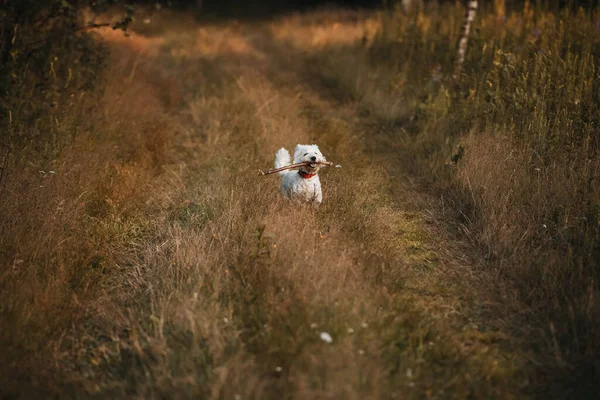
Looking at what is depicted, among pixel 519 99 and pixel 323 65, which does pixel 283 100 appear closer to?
pixel 323 65

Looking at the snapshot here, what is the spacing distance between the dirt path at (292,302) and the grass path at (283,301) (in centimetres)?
1

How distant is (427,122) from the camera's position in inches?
281

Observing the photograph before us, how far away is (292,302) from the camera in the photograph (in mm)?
3299

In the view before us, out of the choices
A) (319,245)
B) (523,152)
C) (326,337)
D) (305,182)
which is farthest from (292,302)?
(523,152)

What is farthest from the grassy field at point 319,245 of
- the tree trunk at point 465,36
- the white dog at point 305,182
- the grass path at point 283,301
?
the tree trunk at point 465,36

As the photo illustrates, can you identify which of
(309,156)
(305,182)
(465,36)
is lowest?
(305,182)

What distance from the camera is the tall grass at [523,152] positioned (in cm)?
349

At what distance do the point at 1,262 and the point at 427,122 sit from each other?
539 centimetres

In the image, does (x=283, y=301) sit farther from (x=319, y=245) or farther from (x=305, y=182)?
(x=305, y=182)

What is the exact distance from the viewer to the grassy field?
9.80 ft

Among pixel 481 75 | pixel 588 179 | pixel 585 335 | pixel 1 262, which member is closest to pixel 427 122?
pixel 481 75

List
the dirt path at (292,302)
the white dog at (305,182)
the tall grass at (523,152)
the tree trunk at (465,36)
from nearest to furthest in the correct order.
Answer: the dirt path at (292,302)
the tall grass at (523,152)
the white dog at (305,182)
the tree trunk at (465,36)

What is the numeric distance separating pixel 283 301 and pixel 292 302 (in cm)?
7

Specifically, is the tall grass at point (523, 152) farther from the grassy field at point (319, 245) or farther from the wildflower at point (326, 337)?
the wildflower at point (326, 337)
